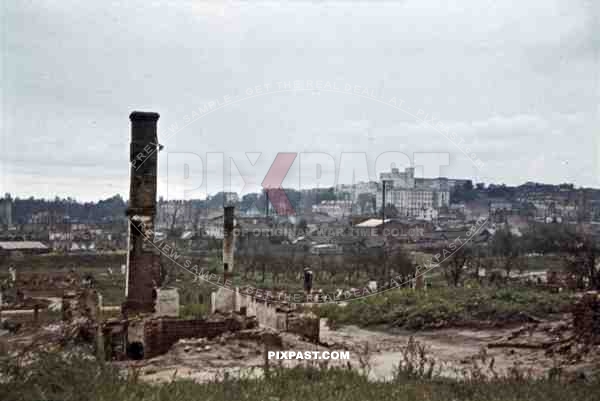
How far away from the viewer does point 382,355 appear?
9.95 m

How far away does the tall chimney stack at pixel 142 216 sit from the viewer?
1270cm

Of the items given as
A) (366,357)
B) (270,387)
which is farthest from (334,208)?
(270,387)

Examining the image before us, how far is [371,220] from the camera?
3862 cm

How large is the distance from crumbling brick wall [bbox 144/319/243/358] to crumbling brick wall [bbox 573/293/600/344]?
5758 mm

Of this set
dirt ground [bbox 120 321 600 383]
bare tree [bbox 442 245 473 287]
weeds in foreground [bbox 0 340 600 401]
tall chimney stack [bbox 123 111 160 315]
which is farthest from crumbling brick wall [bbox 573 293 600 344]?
bare tree [bbox 442 245 473 287]

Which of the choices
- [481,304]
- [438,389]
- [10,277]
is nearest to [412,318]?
[481,304]

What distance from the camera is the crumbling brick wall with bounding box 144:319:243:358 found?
10.5 m

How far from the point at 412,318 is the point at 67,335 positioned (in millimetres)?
7169

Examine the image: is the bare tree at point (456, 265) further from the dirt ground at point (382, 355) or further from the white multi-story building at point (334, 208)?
the dirt ground at point (382, 355)

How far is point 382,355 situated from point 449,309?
408cm

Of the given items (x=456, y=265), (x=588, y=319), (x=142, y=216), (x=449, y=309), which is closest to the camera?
(x=588, y=319)

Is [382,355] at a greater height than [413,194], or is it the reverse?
[413,194]

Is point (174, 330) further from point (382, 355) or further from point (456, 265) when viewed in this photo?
point (456, 265)

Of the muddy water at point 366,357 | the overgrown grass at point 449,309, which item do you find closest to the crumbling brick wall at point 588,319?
the muddy water at point 366,357
